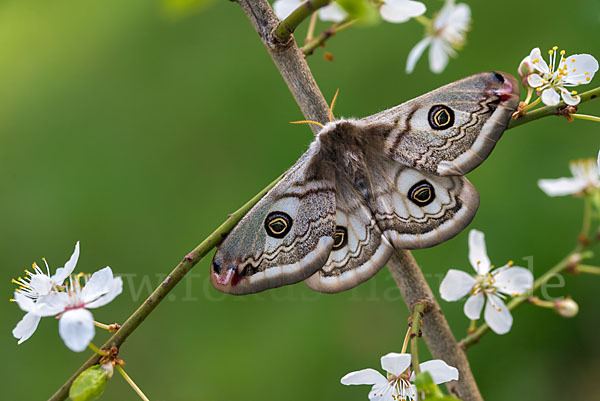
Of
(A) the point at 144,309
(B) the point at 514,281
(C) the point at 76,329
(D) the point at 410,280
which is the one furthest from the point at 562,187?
(C) the point at 76,329

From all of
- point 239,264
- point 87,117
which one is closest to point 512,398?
point 239,264

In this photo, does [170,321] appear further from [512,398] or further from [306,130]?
[512,398]

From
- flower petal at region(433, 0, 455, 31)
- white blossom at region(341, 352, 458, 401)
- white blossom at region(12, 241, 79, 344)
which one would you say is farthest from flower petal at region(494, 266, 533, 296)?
white blossom at region(12, 241, 79, 344)

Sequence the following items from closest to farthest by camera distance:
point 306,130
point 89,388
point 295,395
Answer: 1. point 89,388
2. point 295,395
3. point 306,130

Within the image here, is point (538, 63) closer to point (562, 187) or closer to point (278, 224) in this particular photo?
point (562, 187)

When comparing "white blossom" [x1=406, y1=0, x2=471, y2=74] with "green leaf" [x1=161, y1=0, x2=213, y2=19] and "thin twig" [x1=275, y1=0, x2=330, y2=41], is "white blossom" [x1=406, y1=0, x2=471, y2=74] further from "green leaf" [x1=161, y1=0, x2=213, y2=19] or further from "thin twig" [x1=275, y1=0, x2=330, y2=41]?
"green leaf" [x1=161, y1=0, x2=213, y2=19]

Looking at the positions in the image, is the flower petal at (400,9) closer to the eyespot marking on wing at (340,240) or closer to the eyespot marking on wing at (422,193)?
the eyespot marking on wing at (422,193)

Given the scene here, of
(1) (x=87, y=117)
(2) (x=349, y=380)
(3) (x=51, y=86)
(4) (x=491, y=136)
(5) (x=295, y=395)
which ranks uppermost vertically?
(3) (x=51, y=86)
